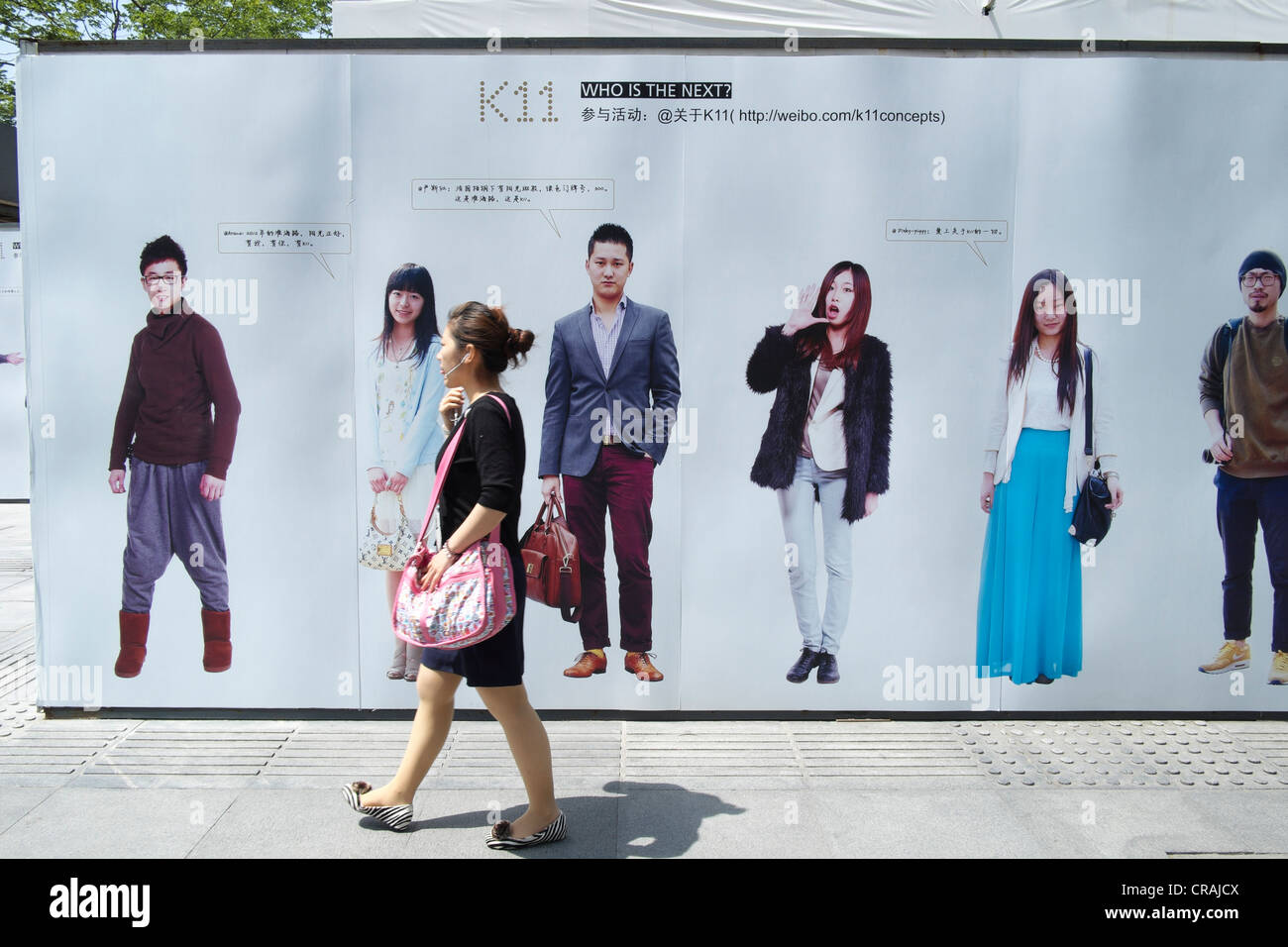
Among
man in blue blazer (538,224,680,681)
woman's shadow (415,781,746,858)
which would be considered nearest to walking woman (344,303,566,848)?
woman's shadow (415,781,746,858)

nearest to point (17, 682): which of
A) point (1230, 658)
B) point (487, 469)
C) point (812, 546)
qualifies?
point (487, 469)

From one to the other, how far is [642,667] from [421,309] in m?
2.19

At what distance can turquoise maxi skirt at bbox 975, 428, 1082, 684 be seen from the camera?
491cm

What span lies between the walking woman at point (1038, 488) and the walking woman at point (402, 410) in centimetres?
292

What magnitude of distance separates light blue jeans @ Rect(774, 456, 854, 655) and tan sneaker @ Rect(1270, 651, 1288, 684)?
2308mm

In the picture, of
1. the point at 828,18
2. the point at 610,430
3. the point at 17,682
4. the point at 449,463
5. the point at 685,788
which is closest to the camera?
the point at 449,463

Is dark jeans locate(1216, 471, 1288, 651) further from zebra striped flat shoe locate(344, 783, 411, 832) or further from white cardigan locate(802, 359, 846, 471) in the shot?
zebra striped flat shoe locate(344, 783, 411, 832)

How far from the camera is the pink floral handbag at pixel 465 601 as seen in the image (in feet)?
11.3

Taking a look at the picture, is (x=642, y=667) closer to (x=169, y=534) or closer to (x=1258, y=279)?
(x=169, y=534)

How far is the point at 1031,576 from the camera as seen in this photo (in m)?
4.95

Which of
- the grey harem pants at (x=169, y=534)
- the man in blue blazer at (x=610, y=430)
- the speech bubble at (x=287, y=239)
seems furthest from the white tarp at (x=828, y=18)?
the grey harem pants at (x=169, y=534)

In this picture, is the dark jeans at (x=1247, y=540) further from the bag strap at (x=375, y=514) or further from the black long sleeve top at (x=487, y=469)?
the bag strap at (x=375, y=514)

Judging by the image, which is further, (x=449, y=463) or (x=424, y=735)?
(x=424, y=735)

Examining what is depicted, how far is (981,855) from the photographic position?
366cm
